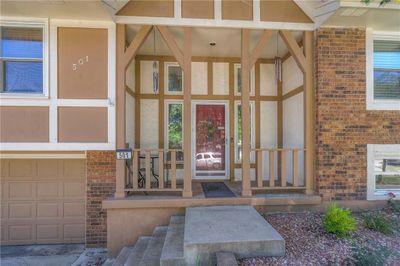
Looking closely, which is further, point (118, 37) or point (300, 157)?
point (300, 157)

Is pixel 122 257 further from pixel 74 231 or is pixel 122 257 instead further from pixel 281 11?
pixel 281 11

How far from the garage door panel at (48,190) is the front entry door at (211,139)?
323 centimetres

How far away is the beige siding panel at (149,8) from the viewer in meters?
4.54

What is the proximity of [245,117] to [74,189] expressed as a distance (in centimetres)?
384

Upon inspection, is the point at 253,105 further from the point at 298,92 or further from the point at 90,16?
the point at 90,16

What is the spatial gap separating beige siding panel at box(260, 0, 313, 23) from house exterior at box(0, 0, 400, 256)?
0.02 metres

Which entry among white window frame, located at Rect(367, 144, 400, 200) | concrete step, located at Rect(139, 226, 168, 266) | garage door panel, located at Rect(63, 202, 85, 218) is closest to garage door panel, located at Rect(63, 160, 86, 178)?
garage door panel, located at Rect(63, 202, 85, 218)

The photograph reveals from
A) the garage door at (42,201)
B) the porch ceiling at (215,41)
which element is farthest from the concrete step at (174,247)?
the porch ceiling at (215,41)

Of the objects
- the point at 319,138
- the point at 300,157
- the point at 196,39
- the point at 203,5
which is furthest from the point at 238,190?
the point at 203,5

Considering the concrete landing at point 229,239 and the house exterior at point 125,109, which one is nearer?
the concrete landing at point 229,239

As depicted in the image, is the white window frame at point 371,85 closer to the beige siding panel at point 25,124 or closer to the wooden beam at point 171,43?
the wooden beam at point 171,43

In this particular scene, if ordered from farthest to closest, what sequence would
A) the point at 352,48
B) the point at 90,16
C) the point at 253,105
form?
the point at 253,105 < the point at 352,48 < the point at 90,16

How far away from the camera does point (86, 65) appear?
181 inches

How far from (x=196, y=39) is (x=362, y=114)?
3693 millimetres
